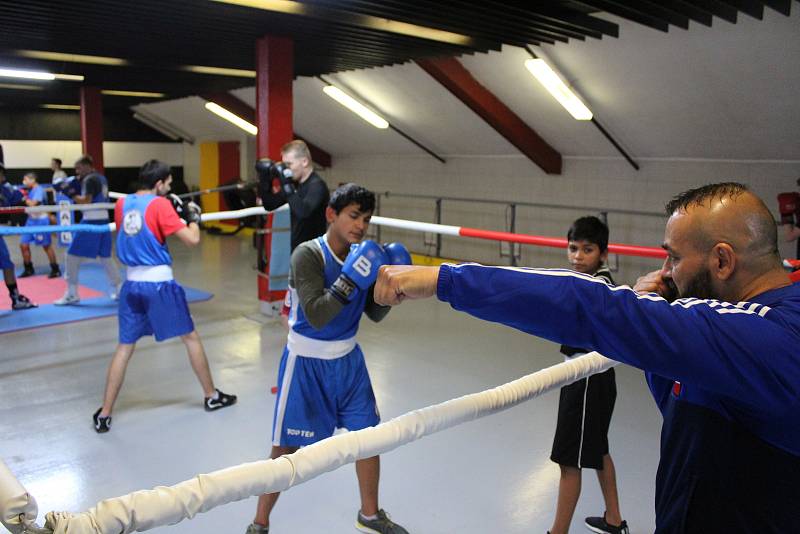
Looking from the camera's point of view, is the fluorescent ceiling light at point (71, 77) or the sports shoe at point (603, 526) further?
the fluorescent ceiling light at point (71, 77)

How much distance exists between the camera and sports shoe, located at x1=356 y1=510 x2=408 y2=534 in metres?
2.81

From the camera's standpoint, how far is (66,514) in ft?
3.40

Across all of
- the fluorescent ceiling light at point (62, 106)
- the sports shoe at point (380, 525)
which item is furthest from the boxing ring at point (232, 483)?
the fluorescent ceiling light at point (62, 106)

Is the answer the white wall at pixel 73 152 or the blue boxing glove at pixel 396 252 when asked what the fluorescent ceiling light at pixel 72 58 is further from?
the white wall at pixel 73 152

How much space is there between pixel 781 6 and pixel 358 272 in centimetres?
428

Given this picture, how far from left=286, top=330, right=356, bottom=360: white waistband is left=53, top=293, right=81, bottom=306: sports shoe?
5.26m

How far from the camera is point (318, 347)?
264 cm

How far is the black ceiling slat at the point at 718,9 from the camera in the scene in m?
4.96

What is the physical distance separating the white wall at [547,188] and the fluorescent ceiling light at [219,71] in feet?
9.60

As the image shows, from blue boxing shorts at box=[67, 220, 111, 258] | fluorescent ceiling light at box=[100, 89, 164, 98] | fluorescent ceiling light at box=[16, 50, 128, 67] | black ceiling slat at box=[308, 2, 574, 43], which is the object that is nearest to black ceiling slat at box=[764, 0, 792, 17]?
black ceiling slat at box=[308, 2, 574, 43]

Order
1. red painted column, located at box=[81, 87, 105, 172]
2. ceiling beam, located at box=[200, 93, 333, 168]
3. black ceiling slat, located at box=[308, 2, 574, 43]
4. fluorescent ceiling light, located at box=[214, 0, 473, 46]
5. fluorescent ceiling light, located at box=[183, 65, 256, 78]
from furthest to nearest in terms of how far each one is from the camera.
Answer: ceiling beam, located at box=[200, 93, 333, 168], red painted column, located at box=[81, 87, 105, 172], fluorescent ceiling light, located at box=[183, 65, 256, 78], black ceiling slat, located at box=[308, 2, 574, 43], fluorescent ceiling light, located at box=[214, 0, 473, 46]

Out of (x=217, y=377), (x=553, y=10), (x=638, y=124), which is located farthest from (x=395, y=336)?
(x=638, y=124)

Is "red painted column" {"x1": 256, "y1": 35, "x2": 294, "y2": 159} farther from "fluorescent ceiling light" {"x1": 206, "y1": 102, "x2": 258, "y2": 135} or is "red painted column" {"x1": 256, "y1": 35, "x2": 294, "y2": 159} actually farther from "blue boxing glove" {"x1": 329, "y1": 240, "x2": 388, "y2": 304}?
"fluorescent ceiling light" {"x1": 206, "y1": 102, "x2": 258, "y2": 135}

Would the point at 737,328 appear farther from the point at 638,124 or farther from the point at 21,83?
the point at 21,83
